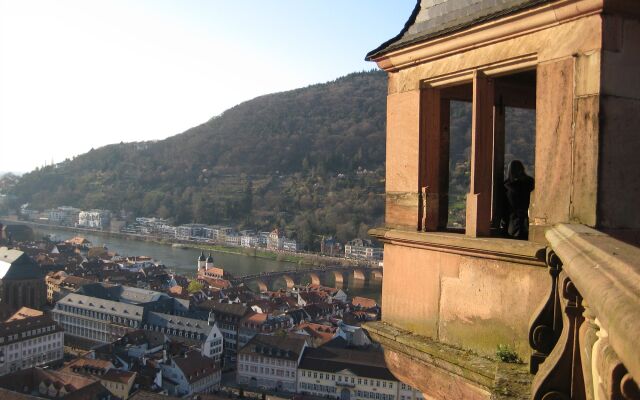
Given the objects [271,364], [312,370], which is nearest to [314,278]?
[271,364]

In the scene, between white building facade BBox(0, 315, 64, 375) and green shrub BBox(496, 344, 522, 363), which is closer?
green shrub BBox(496, 344, 522, 363)

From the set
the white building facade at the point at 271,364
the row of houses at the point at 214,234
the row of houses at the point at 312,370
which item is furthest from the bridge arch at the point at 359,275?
the white building facade at the point at 271,364

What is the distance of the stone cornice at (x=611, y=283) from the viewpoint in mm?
942

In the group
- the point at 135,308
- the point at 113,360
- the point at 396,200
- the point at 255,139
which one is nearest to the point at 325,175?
the point at 255,139

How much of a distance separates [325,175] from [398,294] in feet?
408

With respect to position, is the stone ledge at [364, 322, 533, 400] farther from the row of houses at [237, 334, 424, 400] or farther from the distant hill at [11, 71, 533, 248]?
the distant hill at [11, 71, 533, 248]

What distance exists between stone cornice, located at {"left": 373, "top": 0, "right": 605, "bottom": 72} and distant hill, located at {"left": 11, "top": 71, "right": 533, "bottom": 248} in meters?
83.9

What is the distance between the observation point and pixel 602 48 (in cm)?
263

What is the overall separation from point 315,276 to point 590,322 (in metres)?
62.8

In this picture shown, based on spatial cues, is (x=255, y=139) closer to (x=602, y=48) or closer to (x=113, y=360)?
(x=113, y=360)

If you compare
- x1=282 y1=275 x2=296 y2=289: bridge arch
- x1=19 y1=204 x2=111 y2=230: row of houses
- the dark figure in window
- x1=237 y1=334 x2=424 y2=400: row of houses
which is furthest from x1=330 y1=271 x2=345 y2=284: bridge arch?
x1=19 y1=204 x2=111 y2=230: row of houses

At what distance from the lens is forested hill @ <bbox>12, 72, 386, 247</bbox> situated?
109 m

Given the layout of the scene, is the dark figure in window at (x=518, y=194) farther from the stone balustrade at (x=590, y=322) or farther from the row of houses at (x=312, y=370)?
the row of houses at (x=312, y=370)

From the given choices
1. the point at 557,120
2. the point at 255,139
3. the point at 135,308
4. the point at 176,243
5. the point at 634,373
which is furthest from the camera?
the point at 255,139
